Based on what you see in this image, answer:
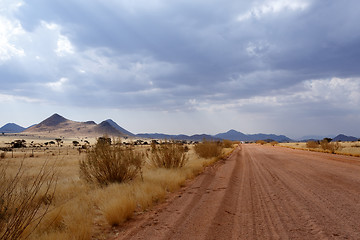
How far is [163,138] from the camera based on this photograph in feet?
54.0

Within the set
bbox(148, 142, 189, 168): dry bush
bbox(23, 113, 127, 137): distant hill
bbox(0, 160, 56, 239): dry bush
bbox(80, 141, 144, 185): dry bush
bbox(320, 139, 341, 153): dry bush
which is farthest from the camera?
bbox(23, 113, 127, 137): distant hill

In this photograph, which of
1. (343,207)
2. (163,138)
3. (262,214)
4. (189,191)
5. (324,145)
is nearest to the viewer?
(262,214)

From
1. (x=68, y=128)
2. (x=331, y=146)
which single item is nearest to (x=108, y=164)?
(x=331, y=146)

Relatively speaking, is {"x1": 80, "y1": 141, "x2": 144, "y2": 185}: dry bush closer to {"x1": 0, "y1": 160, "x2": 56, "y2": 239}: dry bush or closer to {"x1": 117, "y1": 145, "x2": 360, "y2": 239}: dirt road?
{"x1": 0, "y1": 160, "x2": 56, "y2": 239}: dry bush

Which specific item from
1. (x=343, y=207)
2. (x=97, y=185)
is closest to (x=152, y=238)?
(x=343, y=207)

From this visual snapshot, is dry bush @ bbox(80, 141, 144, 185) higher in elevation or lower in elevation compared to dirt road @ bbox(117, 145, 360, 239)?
higher

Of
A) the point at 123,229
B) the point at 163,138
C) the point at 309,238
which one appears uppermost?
the point at 163,138

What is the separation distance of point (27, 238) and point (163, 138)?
11.6m

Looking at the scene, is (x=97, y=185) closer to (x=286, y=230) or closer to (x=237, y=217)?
(x=237, y=217)

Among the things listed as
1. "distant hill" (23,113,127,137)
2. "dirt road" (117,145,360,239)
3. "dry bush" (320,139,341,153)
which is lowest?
"dirt road" (117,145,360,239)

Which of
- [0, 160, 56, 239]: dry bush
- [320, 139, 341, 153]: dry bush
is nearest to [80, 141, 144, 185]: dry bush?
[0, 160, 56, 239]: dry bush

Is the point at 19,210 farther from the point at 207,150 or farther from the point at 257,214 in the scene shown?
the point at 207,150

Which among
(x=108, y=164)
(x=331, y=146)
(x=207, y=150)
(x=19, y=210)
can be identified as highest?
(x=331, y=146)

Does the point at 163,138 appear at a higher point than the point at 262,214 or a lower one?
higher
